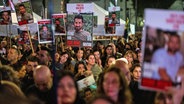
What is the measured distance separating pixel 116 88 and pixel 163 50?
1.08 m

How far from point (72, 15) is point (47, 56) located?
78.3 inches

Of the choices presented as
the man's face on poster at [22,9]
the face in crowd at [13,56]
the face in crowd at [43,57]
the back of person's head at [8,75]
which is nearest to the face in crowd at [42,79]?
the back of person's head at [8,75]

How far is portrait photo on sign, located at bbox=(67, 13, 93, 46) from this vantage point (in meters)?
10.2

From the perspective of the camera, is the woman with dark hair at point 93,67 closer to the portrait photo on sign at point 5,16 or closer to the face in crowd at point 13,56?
the face in crowd at point 13,56

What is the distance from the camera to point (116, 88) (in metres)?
4.93

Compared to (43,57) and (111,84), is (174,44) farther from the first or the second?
(43,57)

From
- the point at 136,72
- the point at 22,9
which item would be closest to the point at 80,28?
the point at 22,9

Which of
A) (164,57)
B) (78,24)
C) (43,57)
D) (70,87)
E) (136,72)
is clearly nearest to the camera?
(164,57)

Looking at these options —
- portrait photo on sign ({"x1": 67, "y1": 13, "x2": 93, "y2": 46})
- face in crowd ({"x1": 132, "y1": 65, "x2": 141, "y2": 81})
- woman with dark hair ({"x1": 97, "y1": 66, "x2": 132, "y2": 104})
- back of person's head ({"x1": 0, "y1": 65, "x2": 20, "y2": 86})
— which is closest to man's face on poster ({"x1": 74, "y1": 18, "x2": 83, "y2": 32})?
portrait photo on sign ({"x1": 67, "y1": 13, "x2": 93, "y2": 46})

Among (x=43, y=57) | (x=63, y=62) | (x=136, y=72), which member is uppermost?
(x=43, y=57)

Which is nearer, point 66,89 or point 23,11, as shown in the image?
point 66,89

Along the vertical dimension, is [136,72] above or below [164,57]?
below

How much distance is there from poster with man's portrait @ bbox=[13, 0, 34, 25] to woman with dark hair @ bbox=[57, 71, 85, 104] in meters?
5.94

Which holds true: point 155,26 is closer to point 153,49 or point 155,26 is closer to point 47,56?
point 153,49
